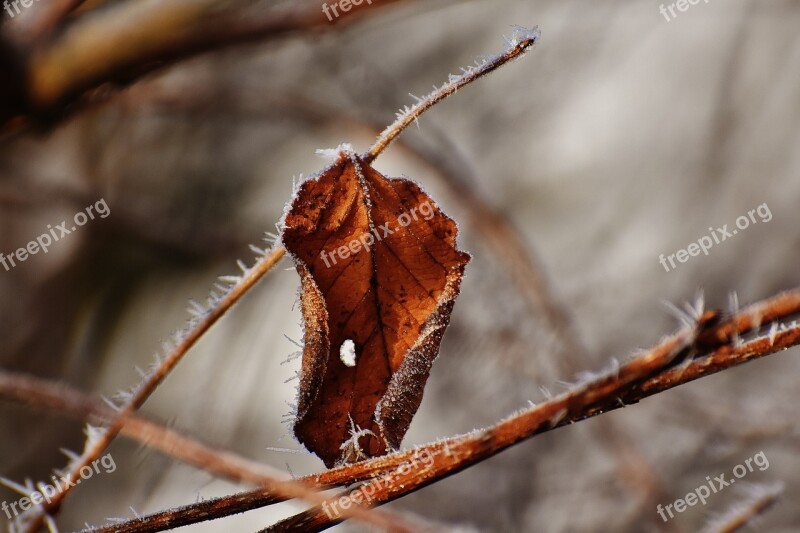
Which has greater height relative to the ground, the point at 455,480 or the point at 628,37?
the point at 628,37

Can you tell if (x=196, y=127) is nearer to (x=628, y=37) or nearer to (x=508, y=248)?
(x=508, y=248)

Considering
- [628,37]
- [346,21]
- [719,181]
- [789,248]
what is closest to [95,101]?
[346,21]
